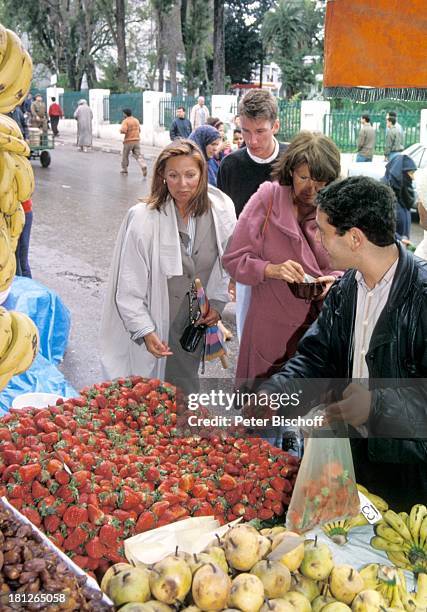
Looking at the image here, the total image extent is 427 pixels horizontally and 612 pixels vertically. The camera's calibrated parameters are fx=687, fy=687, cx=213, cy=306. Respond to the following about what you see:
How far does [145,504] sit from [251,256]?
1587 millimetres

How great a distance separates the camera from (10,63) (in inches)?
58.6

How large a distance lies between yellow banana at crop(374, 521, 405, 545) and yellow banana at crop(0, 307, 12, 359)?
1.28 meters

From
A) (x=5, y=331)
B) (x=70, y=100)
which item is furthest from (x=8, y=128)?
(x=70, y=100)

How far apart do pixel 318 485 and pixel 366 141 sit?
1489cm

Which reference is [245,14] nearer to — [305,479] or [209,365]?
[209,365]

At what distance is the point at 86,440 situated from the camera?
244 cm

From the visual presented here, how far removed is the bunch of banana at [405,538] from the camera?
2035mm

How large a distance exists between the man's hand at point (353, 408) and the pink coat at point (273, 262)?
124 centimetres

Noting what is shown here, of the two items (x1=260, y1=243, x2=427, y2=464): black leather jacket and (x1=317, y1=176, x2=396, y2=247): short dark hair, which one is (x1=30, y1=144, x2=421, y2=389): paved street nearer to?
(x1=260, y1=243, x2=427, y2=464): black leather jacket

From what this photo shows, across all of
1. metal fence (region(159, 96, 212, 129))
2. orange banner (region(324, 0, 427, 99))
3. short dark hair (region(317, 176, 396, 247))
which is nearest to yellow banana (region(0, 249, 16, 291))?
short dark hair (region(317, 176, 396, 247))

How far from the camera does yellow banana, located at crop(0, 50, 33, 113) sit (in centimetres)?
153

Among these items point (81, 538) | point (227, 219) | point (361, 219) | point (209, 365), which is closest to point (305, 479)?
point (81, 538)

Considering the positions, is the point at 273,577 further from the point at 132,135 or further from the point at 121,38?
the point at 121,38

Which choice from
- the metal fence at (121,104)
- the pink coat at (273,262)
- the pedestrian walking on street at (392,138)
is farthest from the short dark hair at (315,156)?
the metal fence at (121,104)
